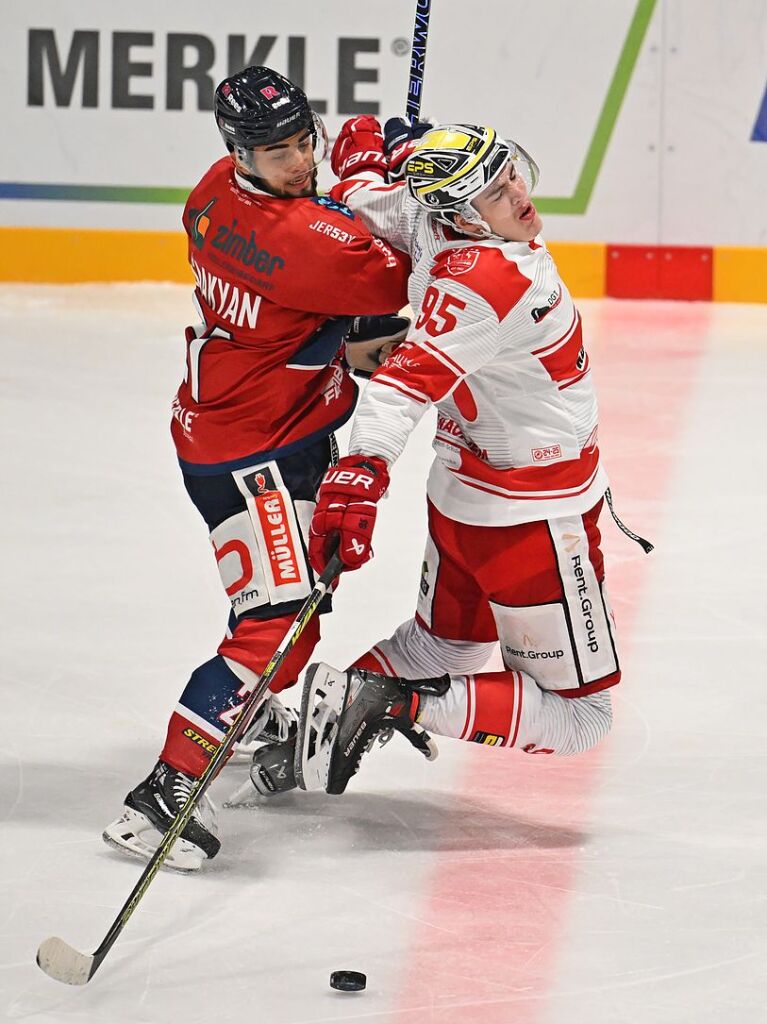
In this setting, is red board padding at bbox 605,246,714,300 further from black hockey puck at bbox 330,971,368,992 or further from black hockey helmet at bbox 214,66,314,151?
black hockey puck at bbox 330,971,368,992

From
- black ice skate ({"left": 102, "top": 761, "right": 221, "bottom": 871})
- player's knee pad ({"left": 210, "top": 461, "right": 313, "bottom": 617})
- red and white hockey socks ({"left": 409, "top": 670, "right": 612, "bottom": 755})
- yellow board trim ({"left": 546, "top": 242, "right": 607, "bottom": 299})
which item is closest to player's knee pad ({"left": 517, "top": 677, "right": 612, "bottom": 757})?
red and white hockey socks ({"left": 409, "top": 670, "right": 612, "bottom": 755})

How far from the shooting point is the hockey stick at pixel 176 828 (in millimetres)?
2322

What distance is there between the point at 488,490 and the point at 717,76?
5.30 metres

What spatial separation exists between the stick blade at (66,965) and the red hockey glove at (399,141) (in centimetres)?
145

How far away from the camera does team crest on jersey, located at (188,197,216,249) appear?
112 inches

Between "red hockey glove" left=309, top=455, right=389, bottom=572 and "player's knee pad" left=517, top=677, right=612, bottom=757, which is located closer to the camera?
"red hockey glove" left=309, top=455, right=389, bottom=572

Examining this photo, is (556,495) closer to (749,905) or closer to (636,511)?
(749,905)

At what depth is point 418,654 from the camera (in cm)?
307

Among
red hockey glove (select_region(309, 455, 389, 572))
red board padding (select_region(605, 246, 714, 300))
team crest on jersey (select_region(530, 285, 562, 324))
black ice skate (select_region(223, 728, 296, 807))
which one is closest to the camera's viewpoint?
red hockey glove (select_region(309, 455, 389, 572))

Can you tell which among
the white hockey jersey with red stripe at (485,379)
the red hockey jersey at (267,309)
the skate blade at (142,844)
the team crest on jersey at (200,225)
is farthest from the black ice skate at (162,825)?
the team crest on jersey at (200,225)

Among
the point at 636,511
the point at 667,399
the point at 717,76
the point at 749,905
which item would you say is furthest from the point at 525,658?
the point at 717,76

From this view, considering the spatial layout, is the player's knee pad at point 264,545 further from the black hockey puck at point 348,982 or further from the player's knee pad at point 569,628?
the black hockey puck at point 348,982

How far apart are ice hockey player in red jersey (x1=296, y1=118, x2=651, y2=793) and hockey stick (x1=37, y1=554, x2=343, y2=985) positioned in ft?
0.23

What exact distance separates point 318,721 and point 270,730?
1.48 feet
